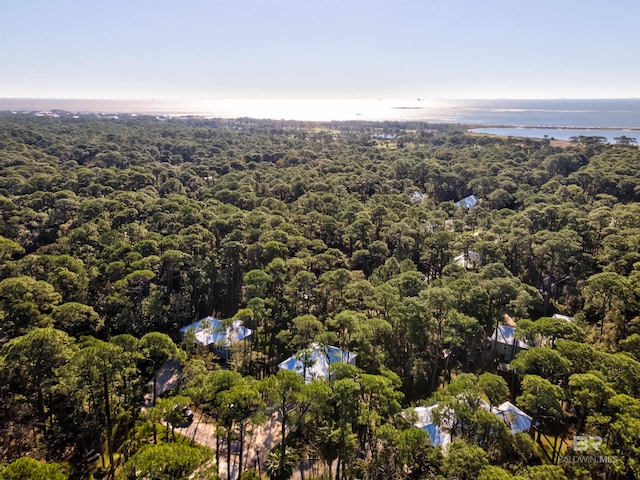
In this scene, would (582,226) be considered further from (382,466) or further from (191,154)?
(191,154)

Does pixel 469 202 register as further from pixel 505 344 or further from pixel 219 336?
pixel 219 336

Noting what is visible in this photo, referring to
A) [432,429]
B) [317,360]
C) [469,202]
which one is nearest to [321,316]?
[317,360]

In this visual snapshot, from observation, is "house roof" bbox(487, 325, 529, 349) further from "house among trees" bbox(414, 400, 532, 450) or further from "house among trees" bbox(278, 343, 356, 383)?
"house among trees" bbox(278, 343, 356, 383)

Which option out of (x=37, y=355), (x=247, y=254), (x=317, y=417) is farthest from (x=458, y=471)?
(x=247, y=254)

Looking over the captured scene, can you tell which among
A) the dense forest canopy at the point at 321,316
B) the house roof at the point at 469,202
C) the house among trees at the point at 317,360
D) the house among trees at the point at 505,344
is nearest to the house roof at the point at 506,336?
the house among trees at the point at 505,344

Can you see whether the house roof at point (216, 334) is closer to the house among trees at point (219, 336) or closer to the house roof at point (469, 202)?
the house among trees at point (219, 336)

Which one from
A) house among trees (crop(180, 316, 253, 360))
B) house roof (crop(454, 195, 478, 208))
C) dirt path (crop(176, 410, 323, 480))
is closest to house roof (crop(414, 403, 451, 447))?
dirt path (crop(176, 410, 323, 480))

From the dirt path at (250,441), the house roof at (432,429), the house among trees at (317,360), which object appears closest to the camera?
the house roof at (432,429)
